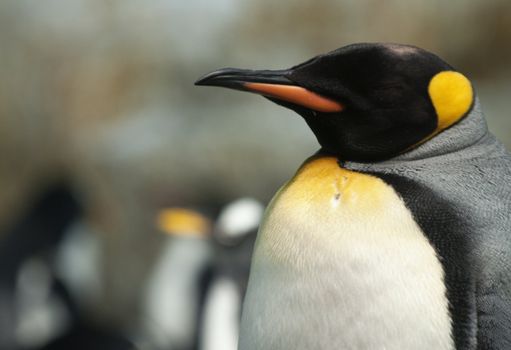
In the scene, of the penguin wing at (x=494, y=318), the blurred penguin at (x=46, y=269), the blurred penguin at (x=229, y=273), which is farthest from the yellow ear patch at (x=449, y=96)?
the blurred penguin at (x=46, y=269)

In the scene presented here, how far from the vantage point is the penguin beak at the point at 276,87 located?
2.05m

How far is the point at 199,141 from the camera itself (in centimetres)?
783

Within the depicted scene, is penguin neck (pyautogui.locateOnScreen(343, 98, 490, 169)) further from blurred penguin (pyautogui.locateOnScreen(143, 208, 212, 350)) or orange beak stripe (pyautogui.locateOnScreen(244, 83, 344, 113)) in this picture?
blurred penguin (pyautogui.locateOnScreen(143, 208, 212, 350))

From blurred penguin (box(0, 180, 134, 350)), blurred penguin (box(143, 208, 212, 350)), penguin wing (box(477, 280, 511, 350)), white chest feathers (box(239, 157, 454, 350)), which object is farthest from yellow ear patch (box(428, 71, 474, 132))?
blurred penguin (box(0, 180, 134, 350))

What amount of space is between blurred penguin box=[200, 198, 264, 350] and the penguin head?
409 cm

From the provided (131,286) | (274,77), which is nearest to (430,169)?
(274,77)

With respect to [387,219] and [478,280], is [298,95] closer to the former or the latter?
[387,219]

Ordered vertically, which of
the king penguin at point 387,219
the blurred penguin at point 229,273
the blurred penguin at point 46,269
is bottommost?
the blurred penguin at point 46,269

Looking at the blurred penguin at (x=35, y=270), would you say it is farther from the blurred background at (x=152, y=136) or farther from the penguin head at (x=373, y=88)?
the penguin head at (x=373, y=88)

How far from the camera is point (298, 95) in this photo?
80.8 inches

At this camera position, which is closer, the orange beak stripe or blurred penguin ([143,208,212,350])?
the orange beak stripe

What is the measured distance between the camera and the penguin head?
2049mm

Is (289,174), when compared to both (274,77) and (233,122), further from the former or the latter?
(274,77)

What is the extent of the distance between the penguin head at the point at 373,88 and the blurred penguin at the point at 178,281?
4489 millimetres
